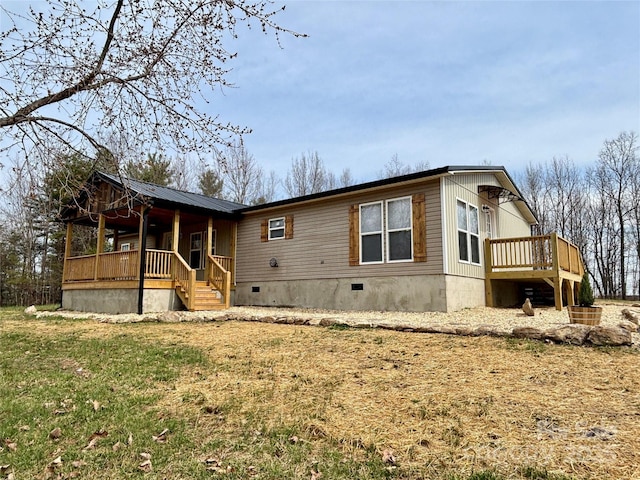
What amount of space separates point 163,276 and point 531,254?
1062 cm

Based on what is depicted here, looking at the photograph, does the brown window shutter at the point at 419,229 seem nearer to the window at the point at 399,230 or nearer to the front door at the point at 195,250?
the window at the point at 399,230

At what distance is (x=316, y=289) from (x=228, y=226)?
4.61m

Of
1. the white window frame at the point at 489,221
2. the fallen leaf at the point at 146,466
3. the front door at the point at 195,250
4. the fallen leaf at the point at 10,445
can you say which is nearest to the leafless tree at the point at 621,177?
the white window frame at the point at 489,221

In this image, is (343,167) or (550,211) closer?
(550,211)

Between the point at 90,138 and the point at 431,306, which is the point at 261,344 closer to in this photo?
the point at 90,138

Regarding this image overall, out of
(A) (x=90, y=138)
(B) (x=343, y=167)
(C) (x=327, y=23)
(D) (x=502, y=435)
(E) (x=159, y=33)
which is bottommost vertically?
(D) (x=502, y=435)

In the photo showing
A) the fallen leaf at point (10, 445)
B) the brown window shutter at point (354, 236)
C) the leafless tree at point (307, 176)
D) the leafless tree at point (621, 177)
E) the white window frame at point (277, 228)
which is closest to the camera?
the fallen leaf at point (10, 445)

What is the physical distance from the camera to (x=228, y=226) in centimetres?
1471

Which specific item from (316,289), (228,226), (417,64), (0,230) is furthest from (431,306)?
(0,230)

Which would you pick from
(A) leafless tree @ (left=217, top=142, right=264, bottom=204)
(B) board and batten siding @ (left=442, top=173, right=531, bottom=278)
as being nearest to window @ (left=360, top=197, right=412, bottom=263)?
(B) board and batten siding @ (left=442, top=173, right=531, bottom=278)

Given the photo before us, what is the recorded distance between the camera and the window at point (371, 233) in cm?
1101

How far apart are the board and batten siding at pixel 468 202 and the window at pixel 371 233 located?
5.98ft

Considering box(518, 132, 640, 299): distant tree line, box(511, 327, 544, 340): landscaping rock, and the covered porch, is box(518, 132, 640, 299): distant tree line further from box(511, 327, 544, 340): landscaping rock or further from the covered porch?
box(511, 327, 544, 340): landscaping rock

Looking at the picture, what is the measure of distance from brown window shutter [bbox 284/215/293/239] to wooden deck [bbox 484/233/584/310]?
5.93m
